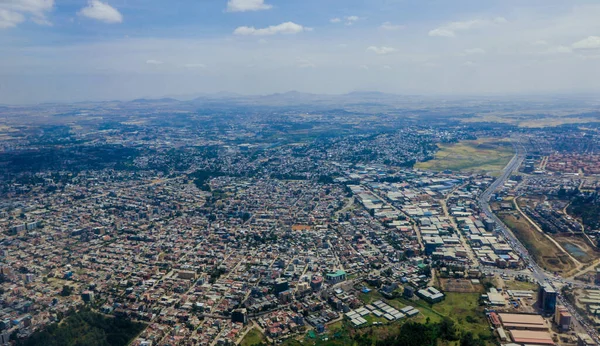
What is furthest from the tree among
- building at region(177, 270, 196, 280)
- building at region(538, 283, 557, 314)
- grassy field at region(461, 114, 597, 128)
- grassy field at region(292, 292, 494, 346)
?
grassy field at region(461, 114, 597, 128)

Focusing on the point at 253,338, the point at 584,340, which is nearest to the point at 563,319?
the point at 584,340

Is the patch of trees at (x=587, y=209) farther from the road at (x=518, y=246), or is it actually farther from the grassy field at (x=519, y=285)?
the grassy field at (x=519, y=285)

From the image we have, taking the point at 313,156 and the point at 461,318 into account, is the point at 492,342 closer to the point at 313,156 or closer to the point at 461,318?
the point at 461,318

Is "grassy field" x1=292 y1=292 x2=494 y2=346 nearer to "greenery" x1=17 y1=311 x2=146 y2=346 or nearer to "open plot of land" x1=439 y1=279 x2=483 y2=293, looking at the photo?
"open plot of land" x1=439 y1=279 x2=483 y2=293

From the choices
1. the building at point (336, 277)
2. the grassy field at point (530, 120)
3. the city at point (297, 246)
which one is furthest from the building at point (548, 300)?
the grassy field at point (530, 120)

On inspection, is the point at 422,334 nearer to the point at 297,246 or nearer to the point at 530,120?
the point at 297,246
